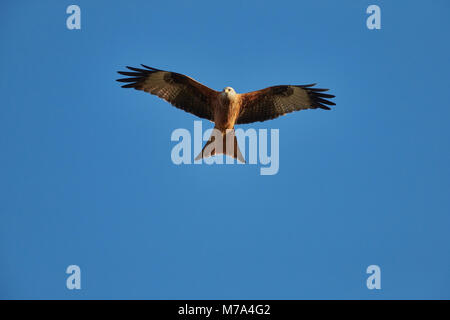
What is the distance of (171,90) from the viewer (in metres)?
12.5

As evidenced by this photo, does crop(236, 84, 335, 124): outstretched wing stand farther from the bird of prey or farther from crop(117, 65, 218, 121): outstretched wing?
crop(117, 65, 218, 121): outstretched wing

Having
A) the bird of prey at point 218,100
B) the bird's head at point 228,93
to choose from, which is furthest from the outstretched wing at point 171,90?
the bird's head at point 228,93

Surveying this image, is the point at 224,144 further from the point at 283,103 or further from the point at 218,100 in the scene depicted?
the point at 283,103

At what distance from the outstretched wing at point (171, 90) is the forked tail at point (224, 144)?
1.33 feet

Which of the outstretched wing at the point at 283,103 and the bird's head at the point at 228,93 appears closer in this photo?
the bird's head at the point at 228,93

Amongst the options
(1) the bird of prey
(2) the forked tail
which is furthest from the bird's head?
(2) the forked tail

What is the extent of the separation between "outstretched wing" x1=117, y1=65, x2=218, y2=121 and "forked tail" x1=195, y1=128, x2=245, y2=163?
15.9 inches

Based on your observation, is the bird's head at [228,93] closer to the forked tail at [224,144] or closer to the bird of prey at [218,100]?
the bird of prey at [218,100]

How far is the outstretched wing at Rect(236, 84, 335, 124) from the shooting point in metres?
12.5

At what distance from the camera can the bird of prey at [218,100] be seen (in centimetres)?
1222

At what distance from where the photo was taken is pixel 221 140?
12.3 metres
